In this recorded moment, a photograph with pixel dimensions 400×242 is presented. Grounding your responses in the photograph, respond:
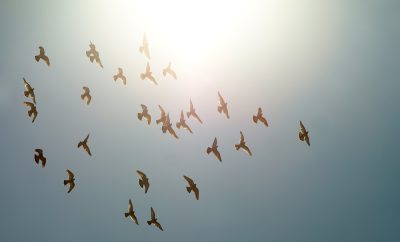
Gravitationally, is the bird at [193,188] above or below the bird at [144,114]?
below

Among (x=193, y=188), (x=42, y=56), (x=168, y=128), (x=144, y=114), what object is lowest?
(x=193, y=188)

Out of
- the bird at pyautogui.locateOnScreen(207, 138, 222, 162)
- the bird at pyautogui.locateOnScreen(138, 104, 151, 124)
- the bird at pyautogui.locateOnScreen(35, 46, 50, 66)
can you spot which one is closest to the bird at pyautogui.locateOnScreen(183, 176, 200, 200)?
the bird at pyautogui.locateOnScreen(207, 138, 222, 162)

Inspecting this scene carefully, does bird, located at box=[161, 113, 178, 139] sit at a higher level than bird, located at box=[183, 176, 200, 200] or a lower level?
higher

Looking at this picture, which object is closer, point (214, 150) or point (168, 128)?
point (168, 128)

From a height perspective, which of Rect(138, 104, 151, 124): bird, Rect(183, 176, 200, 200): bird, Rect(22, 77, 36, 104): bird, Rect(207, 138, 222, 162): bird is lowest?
Rect(183, 176, 200, 200): bird

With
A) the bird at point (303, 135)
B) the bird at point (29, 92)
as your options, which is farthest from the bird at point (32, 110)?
the bird at point (303, 135)

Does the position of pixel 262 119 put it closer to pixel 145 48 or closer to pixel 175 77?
pixel 175 77

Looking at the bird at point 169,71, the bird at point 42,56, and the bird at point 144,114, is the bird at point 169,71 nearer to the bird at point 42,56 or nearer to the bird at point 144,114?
the bird at point 144,114

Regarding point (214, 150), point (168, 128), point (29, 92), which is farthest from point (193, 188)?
point (29, 92)

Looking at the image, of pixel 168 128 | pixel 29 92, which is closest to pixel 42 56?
pixel 29 92

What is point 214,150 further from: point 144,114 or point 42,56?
point 42,56

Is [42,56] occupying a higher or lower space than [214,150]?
higher

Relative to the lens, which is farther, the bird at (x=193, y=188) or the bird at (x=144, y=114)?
the bird at (x=193, y=188)

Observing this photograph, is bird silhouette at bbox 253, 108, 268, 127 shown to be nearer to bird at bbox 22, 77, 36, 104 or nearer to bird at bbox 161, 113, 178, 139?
bird at bbox 161, 113, 178, 139
